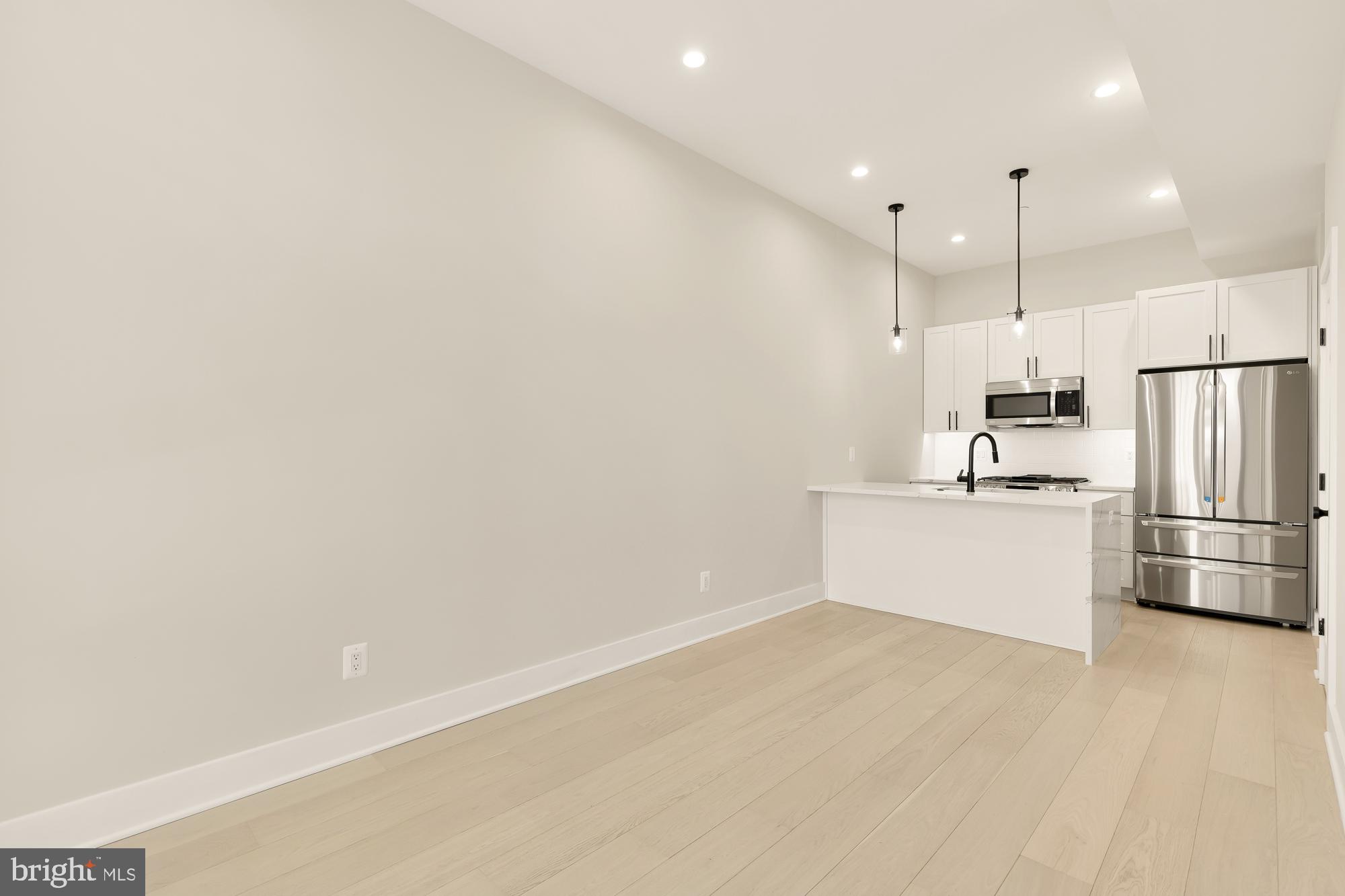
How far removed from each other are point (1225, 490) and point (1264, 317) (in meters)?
1.17

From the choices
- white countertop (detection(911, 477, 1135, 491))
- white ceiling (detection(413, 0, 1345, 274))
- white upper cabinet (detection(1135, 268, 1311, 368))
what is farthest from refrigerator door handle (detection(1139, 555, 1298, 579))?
white ceiling (detection(413, 0, 1345, 274))

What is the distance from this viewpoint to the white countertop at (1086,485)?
4.83m

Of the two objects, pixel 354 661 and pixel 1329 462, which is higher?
pixel 1329 462

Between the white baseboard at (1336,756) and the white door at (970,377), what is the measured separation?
356 centimetres

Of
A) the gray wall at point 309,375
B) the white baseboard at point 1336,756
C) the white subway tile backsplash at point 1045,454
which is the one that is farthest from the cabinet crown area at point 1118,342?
the gray wall at point 309,375

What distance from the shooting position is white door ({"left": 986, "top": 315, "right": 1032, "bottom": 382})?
17.9ft

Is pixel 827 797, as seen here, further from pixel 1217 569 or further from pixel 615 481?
pixel 1217 569

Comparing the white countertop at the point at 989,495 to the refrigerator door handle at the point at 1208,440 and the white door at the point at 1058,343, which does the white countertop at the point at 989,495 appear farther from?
the white door at the point at 1058,343

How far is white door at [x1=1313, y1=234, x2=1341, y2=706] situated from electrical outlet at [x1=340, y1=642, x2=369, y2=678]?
3.58 m

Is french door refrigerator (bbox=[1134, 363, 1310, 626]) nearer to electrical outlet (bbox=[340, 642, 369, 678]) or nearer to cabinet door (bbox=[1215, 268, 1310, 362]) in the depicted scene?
cabinet door (bbox=[1215, 268, 1310, 362])

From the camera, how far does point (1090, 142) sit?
3605 mm

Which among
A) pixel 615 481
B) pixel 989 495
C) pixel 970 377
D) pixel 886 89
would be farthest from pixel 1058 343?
pixel 615 481

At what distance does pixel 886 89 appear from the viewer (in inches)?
123

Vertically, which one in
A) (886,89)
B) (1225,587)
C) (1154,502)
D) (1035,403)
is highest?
(886,89)
